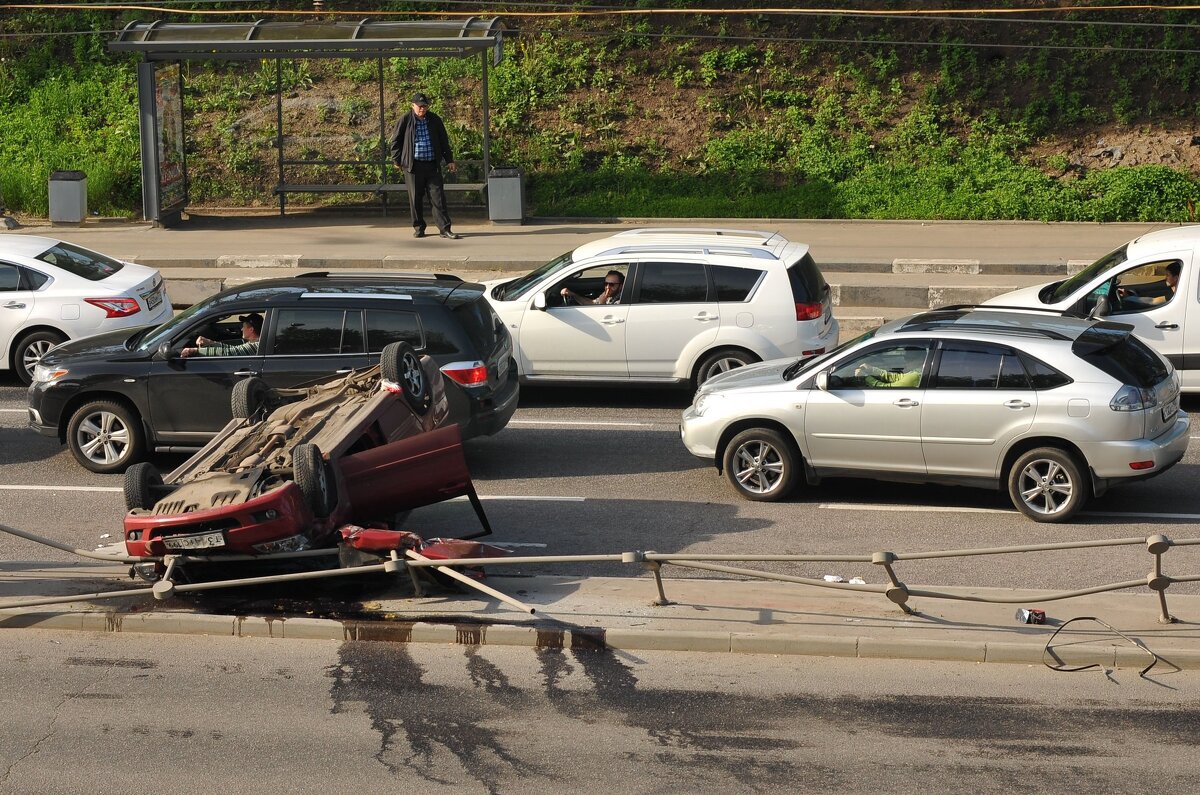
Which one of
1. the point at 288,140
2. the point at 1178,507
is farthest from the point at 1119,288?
the point at 288,140

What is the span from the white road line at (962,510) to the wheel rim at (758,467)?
44 centimetres

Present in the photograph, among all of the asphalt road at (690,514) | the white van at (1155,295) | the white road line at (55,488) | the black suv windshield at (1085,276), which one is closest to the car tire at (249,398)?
the asphalt road at (690,514)

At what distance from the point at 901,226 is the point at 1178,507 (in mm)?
13594

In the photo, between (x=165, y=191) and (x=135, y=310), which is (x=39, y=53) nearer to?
(x=165, y=191)

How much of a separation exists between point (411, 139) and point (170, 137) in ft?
16.4

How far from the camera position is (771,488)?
11.9 meters

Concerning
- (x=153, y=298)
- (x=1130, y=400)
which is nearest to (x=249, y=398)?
(x=1130, y=400)

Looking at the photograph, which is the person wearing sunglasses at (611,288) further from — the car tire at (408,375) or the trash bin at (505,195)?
the trash bin at (505,195)

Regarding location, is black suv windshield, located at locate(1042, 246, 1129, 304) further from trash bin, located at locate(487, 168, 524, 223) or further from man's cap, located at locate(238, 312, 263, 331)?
trash bin, located at locate(487, 168, 524, 223)

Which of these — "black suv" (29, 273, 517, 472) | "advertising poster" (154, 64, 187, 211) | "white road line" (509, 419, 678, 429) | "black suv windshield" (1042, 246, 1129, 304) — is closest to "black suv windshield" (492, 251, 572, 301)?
"white road line" (509, 419, 678, 429)

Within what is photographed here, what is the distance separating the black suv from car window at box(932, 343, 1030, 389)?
3.90 meters

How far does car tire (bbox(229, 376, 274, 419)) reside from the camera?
1078 centimetres

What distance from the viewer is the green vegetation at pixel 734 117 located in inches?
1009

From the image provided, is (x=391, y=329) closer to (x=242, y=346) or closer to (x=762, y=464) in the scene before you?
(x=242, y=346)
